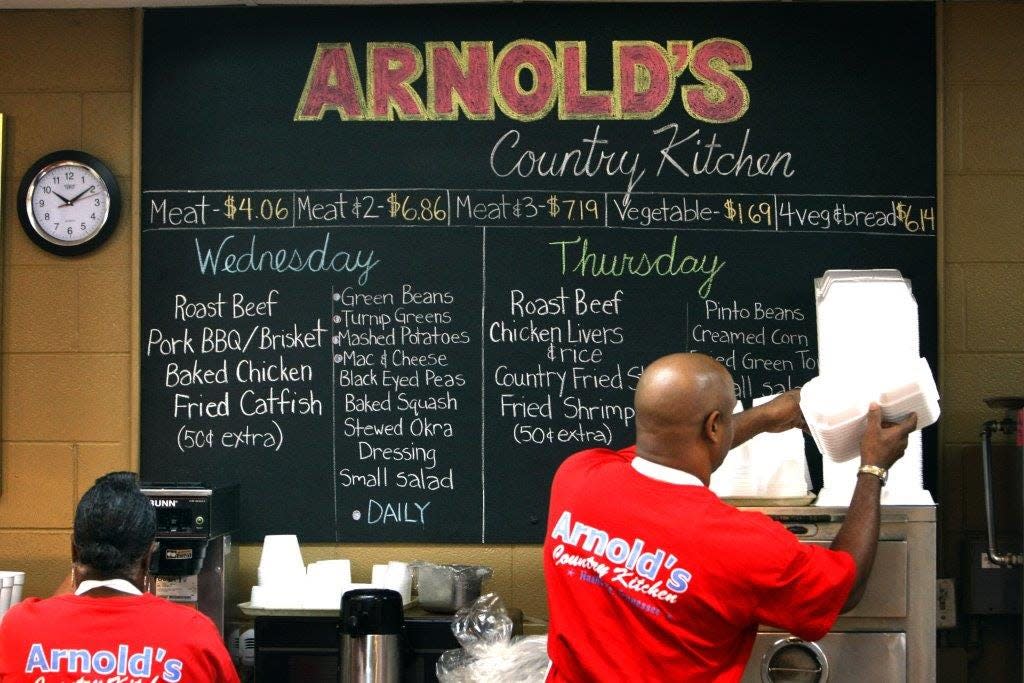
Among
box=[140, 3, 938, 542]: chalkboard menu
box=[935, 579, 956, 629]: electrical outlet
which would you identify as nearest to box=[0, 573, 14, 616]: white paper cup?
box=[140, 3, 938, 542]: chalkboard menu

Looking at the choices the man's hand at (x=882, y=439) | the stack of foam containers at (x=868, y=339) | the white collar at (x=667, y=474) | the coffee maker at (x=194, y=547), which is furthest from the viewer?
the coffee maker at (x=194, y=547)

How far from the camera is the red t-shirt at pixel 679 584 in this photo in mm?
2080

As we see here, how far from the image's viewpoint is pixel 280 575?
147 inches

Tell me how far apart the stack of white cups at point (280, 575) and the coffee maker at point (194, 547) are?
10 centimetres

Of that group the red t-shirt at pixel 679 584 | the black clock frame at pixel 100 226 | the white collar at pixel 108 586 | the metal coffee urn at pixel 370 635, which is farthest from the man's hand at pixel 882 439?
the black clock frame at pixel 100 226

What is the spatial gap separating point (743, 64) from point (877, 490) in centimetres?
208

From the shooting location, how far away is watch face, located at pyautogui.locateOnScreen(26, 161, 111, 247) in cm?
398

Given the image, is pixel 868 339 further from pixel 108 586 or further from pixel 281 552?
pixel 108 586

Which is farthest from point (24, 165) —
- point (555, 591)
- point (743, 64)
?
point (555, 591)

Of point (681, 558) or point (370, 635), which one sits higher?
point (681, 558)

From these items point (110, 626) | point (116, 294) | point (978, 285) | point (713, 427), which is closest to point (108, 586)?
point (110, 626)

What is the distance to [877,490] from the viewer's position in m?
2.25

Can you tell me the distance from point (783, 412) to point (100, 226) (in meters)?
2.40

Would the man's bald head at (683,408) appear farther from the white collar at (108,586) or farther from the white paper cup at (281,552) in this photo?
the white paper cup at (281,552)
